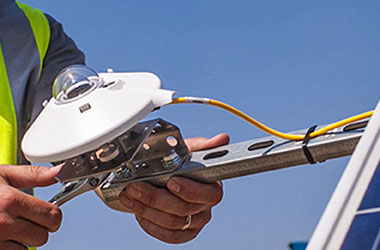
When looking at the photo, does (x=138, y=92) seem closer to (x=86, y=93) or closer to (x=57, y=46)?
(x=86, y=93)

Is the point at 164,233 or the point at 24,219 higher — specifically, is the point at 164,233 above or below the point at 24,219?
above

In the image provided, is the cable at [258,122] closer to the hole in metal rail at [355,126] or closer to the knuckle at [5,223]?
the hole in metal rail at [355,126]

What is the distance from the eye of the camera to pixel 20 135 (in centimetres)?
262

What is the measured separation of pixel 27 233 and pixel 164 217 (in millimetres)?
460

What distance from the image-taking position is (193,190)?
5.74 ft

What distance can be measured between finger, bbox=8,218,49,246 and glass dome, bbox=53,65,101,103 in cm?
33

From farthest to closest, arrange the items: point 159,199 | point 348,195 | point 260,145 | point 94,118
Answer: point 159,199
point 260,145
point 94,118
point 348,195

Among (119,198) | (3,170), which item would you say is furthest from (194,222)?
(3,170)

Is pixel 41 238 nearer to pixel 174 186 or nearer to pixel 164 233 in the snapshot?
pixel 174 186

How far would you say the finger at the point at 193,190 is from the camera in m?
1.73

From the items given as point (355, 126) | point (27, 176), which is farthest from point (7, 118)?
point (355, 126)

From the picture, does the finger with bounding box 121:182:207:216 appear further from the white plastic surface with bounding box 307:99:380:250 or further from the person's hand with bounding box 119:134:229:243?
the white plastic surface with bounding box 307:99:380:250

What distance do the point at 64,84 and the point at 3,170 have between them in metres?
0.41

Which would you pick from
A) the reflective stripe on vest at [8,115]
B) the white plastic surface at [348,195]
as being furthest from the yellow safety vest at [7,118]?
the white plastic surface at [348,195]
